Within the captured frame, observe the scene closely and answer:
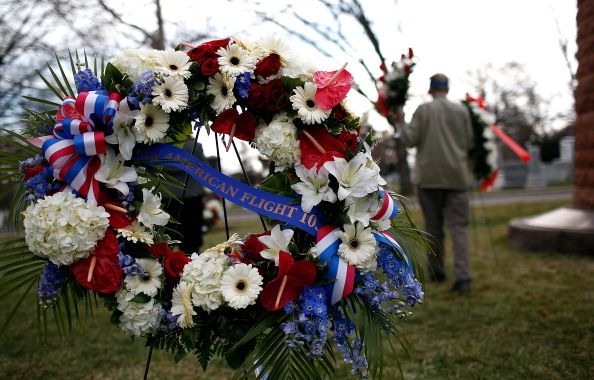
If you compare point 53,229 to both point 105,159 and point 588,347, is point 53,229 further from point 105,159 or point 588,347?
point 588,347

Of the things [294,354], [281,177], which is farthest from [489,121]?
[294,354]

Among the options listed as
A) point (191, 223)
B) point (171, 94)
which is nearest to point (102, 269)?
point (171, 94)

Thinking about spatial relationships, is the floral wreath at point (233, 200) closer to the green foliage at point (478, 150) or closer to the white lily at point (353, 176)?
the white lily at point (353, 176)

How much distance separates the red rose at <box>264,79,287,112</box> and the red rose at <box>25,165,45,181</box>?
0.95 metres

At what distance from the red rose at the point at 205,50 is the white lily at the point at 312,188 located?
2.06 feet

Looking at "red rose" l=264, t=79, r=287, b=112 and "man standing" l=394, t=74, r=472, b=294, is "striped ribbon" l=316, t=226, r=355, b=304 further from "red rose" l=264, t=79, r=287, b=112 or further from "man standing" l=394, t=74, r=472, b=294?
"man standing" l=394, t=74, r=472, b=294

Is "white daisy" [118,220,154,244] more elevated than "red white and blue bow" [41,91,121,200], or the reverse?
"red white and blue bow" [41,91,121,200]

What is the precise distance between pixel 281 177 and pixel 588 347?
2.30 meters

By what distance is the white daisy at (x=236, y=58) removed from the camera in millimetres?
2207

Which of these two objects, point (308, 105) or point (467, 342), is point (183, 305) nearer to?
point (308, 105)

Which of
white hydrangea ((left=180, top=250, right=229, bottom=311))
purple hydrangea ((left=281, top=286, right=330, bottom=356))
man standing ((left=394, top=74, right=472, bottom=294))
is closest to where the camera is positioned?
purple hydrangea ((left=281, top=286, right=330, bottom=356))

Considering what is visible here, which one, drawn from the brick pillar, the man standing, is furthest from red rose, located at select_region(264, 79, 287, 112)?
the brick pillar

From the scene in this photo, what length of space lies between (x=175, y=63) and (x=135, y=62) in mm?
163

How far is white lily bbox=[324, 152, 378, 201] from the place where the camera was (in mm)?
2084
